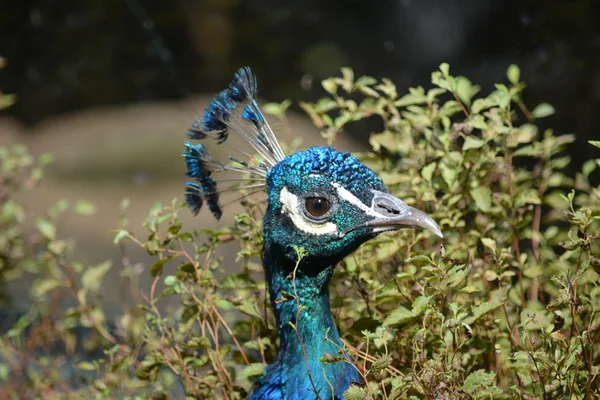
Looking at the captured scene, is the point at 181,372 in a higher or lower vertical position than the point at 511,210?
lower

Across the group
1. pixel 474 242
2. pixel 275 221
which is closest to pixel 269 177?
pixel 275 221

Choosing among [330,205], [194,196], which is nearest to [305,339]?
[330,205]

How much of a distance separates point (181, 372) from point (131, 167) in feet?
7.64

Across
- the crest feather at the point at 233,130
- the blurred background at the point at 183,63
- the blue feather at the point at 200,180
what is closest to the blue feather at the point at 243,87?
the crest feather at the point at 233,130

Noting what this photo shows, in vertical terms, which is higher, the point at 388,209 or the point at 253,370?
the point at 388,209

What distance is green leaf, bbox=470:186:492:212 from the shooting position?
159cm

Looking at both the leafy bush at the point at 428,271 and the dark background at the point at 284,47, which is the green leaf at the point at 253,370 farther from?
the dark background at the point at 284,47

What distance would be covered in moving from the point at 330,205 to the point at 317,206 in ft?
0.08

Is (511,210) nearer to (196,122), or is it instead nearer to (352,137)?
(196,122)

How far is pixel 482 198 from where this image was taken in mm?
1600

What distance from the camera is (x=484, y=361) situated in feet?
5.39

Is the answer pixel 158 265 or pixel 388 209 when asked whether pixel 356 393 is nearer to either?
pixel 388 209

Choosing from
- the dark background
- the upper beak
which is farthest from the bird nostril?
the dark background

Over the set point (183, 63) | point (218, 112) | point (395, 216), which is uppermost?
point (183, 63)
